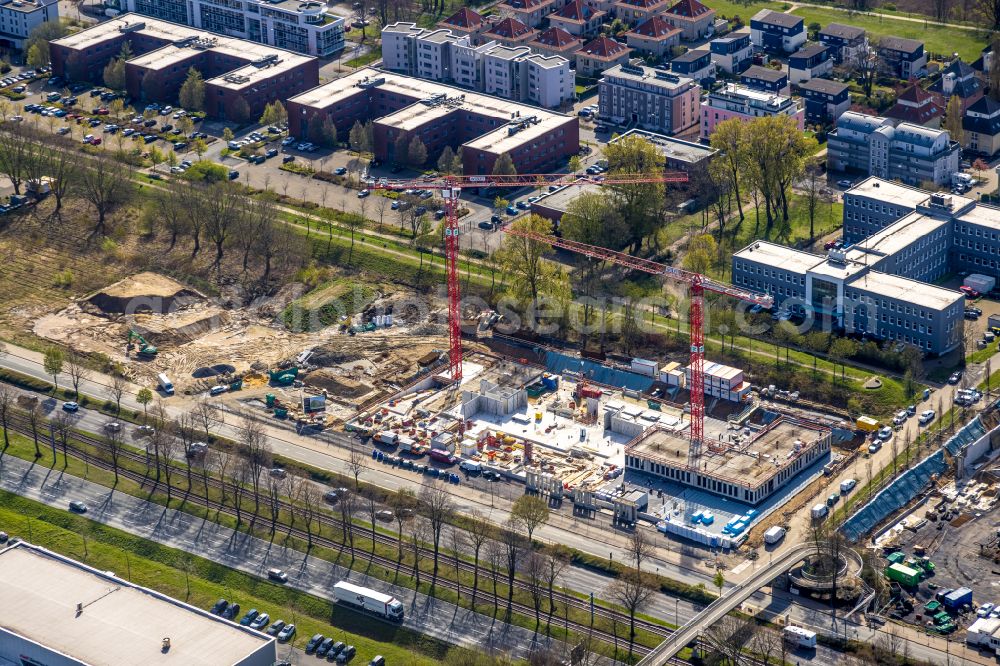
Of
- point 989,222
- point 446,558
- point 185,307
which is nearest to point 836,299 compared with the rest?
point 989,222

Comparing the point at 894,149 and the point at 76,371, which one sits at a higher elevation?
the point at 894,149

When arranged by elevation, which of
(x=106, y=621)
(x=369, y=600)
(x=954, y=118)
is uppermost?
(x=954, y=118)

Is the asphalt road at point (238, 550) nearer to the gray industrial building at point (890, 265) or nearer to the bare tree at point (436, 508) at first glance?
the bare tree at point (436, 508)

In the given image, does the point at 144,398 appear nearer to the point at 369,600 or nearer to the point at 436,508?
the point at 436,508

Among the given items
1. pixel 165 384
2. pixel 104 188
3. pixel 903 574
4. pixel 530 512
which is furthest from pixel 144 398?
pixel 903 574

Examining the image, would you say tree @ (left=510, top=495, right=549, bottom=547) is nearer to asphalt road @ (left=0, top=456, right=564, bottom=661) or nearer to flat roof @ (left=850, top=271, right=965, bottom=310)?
asphalt road @ (left=0, top=456, right=564, bottom=661)

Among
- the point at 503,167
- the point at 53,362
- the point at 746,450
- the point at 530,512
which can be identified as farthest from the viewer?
the point at 503,167
